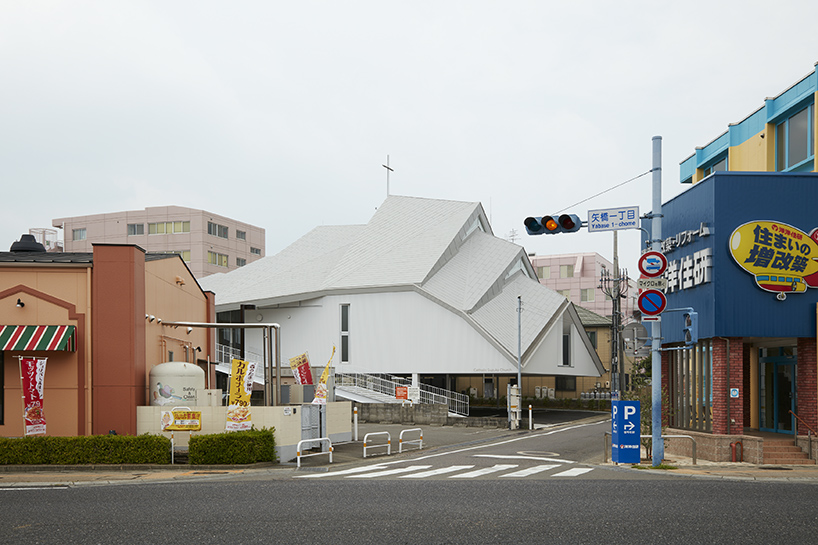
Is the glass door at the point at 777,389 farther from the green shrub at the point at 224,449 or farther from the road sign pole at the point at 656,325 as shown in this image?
the green shrub at the point at 224,449

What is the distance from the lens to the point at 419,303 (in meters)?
54.7

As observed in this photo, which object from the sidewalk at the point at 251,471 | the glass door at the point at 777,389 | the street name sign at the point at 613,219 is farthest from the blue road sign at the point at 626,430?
the glass door at the point at 777,389

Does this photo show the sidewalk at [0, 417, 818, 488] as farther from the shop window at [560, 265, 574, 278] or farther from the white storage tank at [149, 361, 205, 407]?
the shop window at [560, 265, 574, 278]

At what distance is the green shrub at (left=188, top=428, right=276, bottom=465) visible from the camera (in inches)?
815

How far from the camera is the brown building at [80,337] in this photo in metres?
22.1

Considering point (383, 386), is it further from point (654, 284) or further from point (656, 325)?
point (654, 284)

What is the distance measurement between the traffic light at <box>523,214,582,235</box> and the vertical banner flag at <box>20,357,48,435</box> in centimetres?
1400

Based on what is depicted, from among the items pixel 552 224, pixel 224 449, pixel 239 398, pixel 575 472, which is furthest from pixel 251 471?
pixel 552 224

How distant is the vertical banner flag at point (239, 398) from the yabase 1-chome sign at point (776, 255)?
14583 mm

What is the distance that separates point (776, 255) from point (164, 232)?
76.8 metres

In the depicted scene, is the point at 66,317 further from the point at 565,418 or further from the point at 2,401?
the point at 565,418

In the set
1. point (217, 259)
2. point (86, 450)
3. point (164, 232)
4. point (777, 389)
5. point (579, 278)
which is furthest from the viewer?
point (579, 278)

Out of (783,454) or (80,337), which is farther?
(80,337)

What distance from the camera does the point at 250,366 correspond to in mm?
22016
